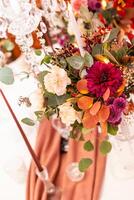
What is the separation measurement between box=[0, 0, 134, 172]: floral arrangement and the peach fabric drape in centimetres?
16

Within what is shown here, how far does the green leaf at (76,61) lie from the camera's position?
3.12 ft

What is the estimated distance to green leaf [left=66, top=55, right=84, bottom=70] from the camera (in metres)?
0.95

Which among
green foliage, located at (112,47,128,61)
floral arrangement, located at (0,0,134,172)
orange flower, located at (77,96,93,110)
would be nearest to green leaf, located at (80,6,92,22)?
floral arrangement, located at (0,0,134,172)

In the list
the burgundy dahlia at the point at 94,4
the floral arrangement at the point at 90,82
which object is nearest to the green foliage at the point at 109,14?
the burgundy dahlia at the point at 94,4

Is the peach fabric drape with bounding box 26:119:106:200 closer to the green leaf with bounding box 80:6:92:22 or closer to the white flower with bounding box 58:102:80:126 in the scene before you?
the white flower with bounding box 58:102:80:126

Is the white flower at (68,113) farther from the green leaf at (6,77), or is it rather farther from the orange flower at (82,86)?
the green leaf at (6,77)

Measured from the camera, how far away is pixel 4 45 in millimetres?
1512

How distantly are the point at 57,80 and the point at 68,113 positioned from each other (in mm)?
100

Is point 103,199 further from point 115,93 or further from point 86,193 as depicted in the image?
point 115,93

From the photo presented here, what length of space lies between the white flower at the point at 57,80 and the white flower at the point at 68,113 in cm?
4

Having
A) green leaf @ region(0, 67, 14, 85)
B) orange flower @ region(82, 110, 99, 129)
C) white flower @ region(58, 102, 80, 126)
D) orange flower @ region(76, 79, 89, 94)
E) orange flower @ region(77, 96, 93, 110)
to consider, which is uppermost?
green leaf @ region(0, 67, 14, 85)

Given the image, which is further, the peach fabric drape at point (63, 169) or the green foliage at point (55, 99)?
the peach fabric drape at point (63, 169)

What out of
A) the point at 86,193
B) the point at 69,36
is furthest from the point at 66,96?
the point at 69,36

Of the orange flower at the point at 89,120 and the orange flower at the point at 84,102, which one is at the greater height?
the orange flower at the point at 84,102
